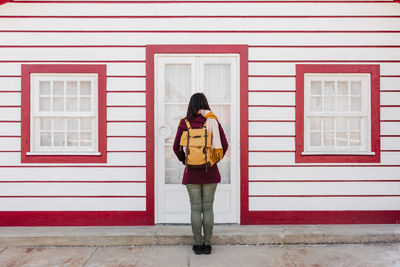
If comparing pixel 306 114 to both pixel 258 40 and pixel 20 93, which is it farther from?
pixel 20 93

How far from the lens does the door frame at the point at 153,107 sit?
4840 millimetres

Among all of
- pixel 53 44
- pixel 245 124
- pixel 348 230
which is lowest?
pixel 348 230

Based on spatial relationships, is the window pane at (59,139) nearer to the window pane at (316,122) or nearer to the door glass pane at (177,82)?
the door glass pane at (177,82)

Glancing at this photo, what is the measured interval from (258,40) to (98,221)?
3.56m

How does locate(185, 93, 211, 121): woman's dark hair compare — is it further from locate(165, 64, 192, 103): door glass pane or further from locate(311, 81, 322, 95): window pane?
locate(311, 81, 322, 95): window pane

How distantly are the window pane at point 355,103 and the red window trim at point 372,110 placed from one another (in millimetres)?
180

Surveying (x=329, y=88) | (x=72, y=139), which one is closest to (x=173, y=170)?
(x=72, y=139)

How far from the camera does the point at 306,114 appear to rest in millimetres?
4957

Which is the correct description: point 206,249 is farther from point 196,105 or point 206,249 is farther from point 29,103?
point 29,103

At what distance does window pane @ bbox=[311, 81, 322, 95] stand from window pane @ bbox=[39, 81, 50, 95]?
3991mm

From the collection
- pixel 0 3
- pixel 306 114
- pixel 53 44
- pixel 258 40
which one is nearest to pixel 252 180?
pixel 306 114

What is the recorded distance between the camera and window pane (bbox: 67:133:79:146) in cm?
497

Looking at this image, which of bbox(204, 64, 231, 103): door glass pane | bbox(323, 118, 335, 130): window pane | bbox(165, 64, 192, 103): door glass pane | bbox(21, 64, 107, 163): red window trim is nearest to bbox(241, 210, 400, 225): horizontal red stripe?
bbox(323, 118, 335, 130): window pane

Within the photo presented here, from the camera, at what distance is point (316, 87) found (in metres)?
5.01
